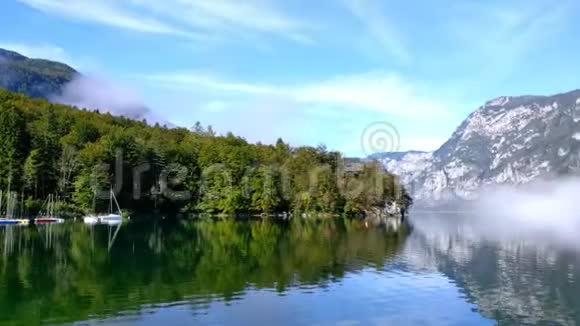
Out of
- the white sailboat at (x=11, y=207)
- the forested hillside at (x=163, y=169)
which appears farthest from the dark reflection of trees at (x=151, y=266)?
the forested hillside at (x=163, y=169)

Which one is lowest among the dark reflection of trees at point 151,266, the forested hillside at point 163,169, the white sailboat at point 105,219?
the dark reflection of trees at point 151,266

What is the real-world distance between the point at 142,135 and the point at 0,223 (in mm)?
48471

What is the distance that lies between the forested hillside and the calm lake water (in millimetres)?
46987

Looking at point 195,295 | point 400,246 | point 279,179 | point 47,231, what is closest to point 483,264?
point 400,246

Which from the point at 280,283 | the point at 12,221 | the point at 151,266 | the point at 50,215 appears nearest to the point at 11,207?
the point at 12,221

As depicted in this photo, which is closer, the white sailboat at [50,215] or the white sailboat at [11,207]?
the white sailboat at [11,207]

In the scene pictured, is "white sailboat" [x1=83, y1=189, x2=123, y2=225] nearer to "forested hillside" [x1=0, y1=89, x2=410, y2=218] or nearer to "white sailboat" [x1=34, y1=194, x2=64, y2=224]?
"white sailboat" [x1=34, y1=194, x2=64, y2=224]

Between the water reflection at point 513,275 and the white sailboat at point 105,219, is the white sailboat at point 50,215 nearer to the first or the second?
the white sailboat at point 105,219

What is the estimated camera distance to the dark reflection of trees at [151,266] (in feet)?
110

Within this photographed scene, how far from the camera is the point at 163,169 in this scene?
138 metres

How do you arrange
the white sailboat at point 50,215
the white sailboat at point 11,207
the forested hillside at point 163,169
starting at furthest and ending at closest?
the forested hillside at point 163,169 < the white sailboat at point 50,215 < the white sailboat at point 11,207

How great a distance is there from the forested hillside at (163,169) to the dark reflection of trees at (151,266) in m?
34.9

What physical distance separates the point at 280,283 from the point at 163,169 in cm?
10082

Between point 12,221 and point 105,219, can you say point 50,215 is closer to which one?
point 105,219
